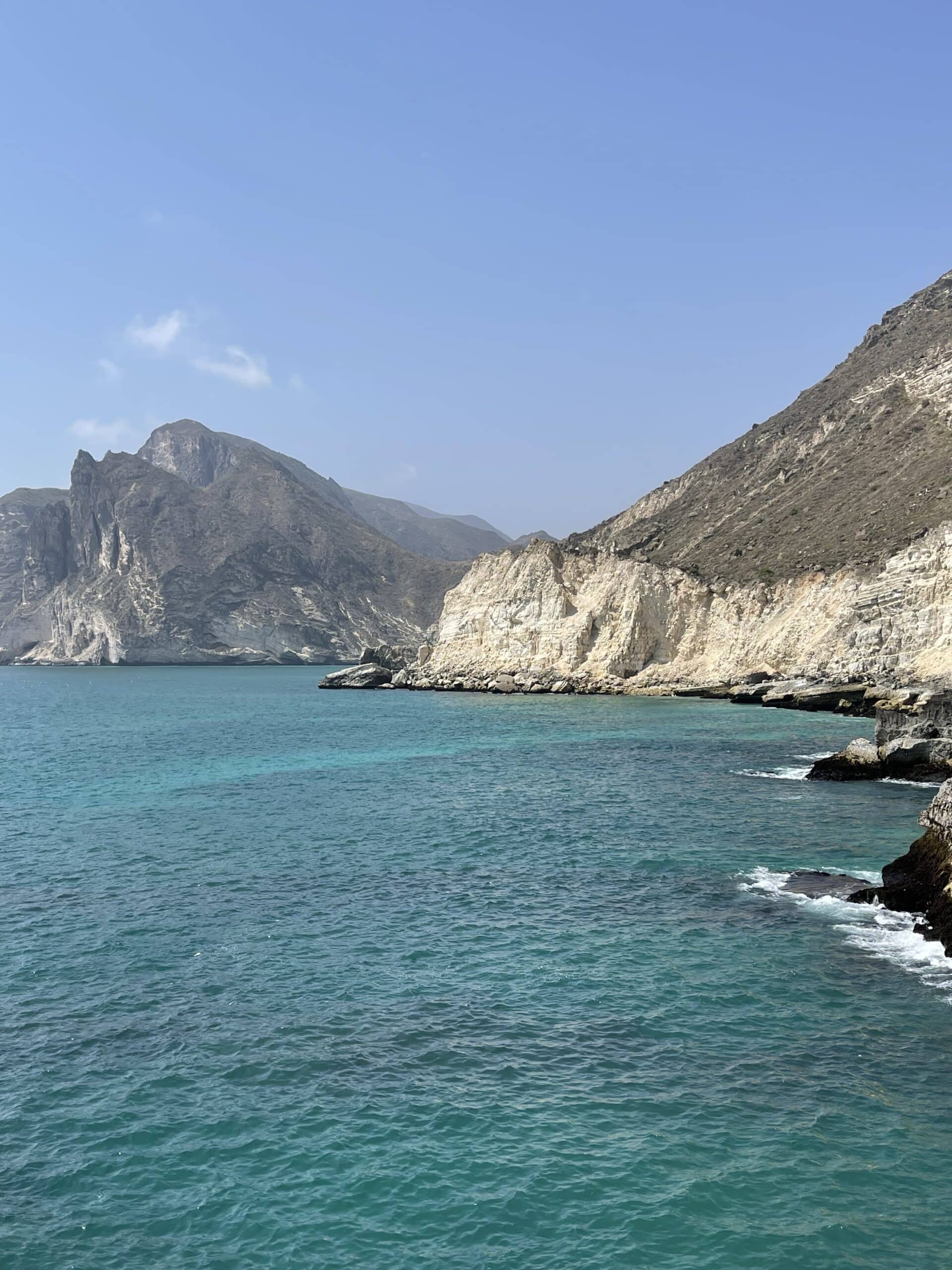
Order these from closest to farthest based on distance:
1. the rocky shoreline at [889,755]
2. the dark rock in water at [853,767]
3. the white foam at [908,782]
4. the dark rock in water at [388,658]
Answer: the rocky shoreline at [889,755] < the white foam at [908,782] < the dark rock in water at [853,767] < the dark rock in water at [388,658]

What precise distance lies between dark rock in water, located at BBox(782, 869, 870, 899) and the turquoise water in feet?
2.02

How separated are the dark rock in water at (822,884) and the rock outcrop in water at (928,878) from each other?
458 millimetres

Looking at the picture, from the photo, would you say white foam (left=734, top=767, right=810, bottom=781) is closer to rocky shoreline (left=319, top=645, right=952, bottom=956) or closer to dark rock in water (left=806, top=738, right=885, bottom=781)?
dark rock in water (left=806, top=738, right=885, bottom=781)

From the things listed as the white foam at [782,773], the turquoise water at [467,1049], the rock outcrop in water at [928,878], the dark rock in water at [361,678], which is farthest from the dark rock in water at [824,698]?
the dark rock in water at [361,678]

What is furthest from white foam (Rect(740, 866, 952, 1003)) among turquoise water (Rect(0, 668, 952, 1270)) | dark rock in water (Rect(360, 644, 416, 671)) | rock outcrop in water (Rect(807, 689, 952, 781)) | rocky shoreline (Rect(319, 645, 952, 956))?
dark rock in water (Rect(360, 644, 416, 671))

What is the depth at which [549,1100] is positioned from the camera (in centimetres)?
1055

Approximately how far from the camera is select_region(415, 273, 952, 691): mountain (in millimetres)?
63500

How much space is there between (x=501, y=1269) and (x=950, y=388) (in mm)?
96866

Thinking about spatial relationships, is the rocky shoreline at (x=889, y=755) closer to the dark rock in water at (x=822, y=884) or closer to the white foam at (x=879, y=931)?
the dark rock in water at (x=822, y=884)

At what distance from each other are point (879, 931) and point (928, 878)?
2.08 m

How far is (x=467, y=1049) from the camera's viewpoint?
11820 millimetres

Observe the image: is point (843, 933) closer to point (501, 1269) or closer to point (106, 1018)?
point (501, 1269)

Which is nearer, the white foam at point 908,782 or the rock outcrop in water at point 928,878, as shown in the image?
the rock outcrop in water at point 928,878

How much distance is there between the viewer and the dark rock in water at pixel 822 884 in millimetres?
18594
